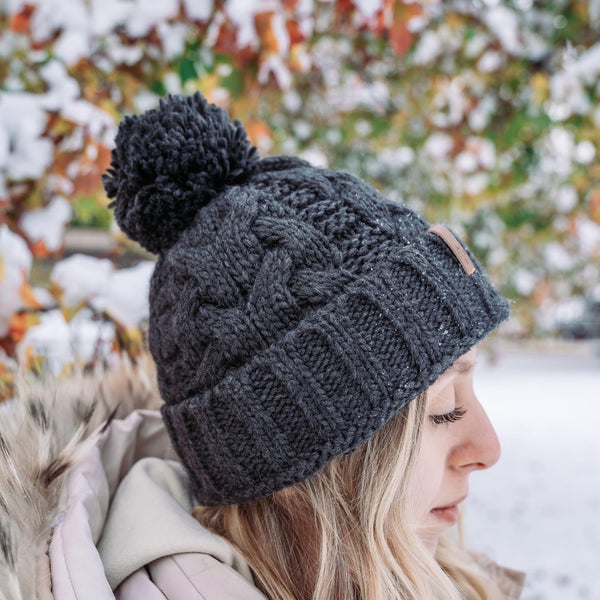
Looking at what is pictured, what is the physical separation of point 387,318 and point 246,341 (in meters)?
0.28

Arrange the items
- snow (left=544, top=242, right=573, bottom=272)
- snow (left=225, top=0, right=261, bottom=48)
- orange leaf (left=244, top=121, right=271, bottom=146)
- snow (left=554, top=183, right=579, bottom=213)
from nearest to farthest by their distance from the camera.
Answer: snow (left=225, top=0, right=261, bottom=48), orange leaf (left=244, top=121, right=271, bottom=146), snow (left=554, top=183, right=579, bottom=213), snow (left=544, top=242, right=573, bottom=272)

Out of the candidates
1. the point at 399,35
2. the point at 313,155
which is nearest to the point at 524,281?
the point at 313,155

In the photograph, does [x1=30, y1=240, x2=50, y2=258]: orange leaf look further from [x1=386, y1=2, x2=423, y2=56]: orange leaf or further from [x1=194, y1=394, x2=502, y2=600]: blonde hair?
[x1=386, y1=2, x2=423, y2=56]: orange leaf

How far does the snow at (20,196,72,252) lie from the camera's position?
188 centimetres

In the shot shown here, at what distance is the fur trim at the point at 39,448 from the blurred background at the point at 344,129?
28cm

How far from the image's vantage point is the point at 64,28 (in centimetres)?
200

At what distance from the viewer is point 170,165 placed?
1.23 meters

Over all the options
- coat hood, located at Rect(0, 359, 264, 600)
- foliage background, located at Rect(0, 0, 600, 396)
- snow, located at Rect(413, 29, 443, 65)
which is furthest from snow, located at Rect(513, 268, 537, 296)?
coat hood, located at Rect(0, 359, 264, 600)

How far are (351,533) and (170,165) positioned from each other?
2.87 feet

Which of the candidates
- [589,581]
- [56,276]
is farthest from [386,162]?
[56,276]

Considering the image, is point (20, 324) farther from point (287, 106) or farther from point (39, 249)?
point (287, 106)

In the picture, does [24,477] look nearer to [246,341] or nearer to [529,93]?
[246,341]

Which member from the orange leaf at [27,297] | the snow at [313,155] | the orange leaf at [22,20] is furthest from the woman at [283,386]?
the snow at [313,155]

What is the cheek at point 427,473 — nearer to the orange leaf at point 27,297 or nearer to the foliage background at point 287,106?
the foliage background at point 287,106
